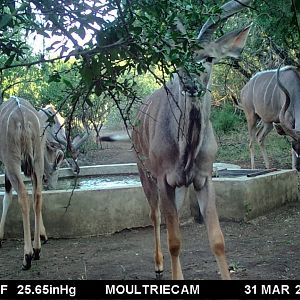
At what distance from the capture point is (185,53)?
2.20 m

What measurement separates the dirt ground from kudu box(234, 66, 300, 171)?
4.73ft

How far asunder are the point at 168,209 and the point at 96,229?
5.54 ft

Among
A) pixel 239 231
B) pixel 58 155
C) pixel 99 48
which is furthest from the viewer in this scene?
pixel 58 155

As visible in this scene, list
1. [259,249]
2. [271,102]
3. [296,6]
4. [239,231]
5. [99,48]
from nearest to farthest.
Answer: [296,6] → [99,48] → [259,249] → [239,231] → [271,102]

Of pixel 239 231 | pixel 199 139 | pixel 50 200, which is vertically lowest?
pixel 239 231

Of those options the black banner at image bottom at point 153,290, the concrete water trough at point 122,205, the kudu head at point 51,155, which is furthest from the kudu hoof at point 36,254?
the kudu head at point 51,155

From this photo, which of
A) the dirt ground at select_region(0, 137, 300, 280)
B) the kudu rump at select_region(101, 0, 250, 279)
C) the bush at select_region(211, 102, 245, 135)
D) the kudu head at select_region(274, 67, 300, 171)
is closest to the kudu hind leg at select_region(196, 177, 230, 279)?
the kudu rump at select_region(101, 0, 250, 279)

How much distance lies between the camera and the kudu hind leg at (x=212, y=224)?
10.0ft

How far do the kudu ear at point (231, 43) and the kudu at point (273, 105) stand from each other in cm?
283

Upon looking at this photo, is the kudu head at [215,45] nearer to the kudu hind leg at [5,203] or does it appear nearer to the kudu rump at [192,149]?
the kudu rump at [192,149]

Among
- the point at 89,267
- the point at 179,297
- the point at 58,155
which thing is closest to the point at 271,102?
the point at 58,155

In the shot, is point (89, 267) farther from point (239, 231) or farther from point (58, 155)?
point (58, 155)

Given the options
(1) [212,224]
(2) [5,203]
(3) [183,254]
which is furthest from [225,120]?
(1) [212,224]

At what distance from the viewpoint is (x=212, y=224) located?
3.11 metres
